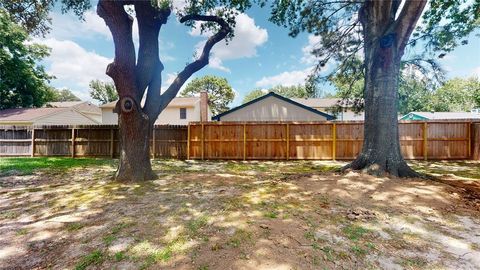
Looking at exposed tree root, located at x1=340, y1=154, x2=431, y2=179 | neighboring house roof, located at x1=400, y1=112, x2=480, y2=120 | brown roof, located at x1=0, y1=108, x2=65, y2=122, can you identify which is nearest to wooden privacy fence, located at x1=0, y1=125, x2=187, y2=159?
brown roof, located at x1=0, y1=108, x2=65, y2=122

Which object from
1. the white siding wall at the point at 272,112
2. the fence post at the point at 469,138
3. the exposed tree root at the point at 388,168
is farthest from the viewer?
the white siding wall at the point at 272,112

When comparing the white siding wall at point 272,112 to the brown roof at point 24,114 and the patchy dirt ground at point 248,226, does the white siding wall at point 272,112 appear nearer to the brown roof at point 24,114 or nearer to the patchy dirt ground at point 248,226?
the patchy dirt ground at point 248,226

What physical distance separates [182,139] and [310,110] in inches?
309

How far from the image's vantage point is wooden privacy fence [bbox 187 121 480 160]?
1003 centimetres

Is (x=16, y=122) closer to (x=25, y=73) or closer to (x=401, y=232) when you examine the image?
(x=25, y=73)

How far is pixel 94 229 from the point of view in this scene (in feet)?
10.0

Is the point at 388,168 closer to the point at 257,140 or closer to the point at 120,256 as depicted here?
the point at 120,256

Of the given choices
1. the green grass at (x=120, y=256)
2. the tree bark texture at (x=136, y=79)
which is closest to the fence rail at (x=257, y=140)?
the tree bark texture at (x=136, y=79)

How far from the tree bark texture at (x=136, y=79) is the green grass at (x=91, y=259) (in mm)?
3352

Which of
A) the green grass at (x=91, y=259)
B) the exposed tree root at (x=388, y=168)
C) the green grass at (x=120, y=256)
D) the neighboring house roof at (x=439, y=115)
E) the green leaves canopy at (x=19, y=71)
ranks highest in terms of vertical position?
the green leaves canopy at (x=19, y=71)

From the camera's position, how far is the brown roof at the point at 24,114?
17672mm

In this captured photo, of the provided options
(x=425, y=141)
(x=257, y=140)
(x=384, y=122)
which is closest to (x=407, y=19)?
(x=384, y=122)

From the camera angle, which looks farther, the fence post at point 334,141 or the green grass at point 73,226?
the fence post at point 334,141

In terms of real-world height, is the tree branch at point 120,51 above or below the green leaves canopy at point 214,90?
below
